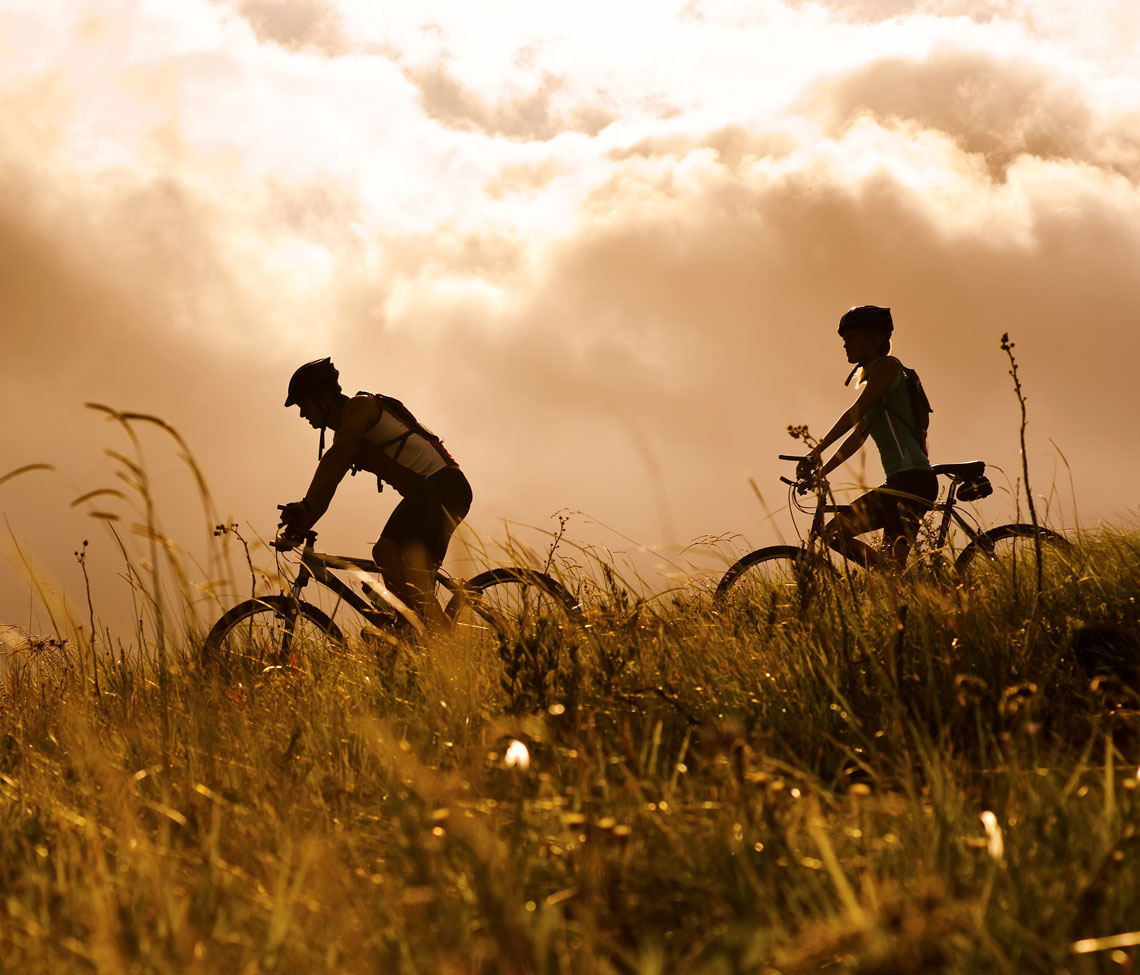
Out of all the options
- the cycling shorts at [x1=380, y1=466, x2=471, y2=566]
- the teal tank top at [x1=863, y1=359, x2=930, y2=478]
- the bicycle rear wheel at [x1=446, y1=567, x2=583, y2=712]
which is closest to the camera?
the bicycle rear wheel at [x1=446, y1=567, x2=583, y2=712]

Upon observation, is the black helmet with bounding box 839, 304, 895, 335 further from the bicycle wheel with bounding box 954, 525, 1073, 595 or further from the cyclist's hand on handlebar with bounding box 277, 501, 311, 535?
the cyclist's hand on handlebar with bounding box 277, 501, 311, 535

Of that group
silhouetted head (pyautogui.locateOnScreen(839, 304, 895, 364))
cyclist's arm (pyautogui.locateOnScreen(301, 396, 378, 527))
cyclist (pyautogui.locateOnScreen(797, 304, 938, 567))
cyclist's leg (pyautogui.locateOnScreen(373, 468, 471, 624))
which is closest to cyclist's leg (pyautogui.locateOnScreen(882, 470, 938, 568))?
cyclist (pyautogui.locateOnScreen(797, 304, 938, 567))

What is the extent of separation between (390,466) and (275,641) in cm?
154

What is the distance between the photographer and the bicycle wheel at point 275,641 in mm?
5746

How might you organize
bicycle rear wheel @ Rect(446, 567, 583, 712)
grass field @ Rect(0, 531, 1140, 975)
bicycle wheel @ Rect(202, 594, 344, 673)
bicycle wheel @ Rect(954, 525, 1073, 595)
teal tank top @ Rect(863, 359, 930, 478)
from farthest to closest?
teal tank top @ Rect(863, 359, 930, 478)
bicycle wheel @ Rect(202, 594, 344, 673)
bicycle wheel @ Rect(954, 525, 1073, 595)
bicycle rear wheel @ Rect(446, 567, 583, 712)
grass field @ Rect(0, 531, 1140, 975)

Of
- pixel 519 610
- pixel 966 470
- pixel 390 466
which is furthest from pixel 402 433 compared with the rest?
pixel 966 470

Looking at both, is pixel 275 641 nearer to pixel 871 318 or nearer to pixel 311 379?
pixel 311 379

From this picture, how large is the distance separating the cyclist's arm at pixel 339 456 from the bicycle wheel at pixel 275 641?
0.70 metres

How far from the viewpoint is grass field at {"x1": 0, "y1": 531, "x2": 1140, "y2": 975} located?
5.57 feet

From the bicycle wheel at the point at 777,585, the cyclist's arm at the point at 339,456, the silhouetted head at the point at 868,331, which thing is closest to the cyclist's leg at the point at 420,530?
the cyclist's arm at the point at 339,456

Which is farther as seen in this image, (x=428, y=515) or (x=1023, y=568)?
(x=428, y=515)

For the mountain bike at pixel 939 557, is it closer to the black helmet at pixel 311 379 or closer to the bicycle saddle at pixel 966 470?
the bicycle saddle at pixel 966 470

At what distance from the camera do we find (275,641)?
20.7 feet

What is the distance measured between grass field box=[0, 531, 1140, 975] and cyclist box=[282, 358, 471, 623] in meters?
2.72
